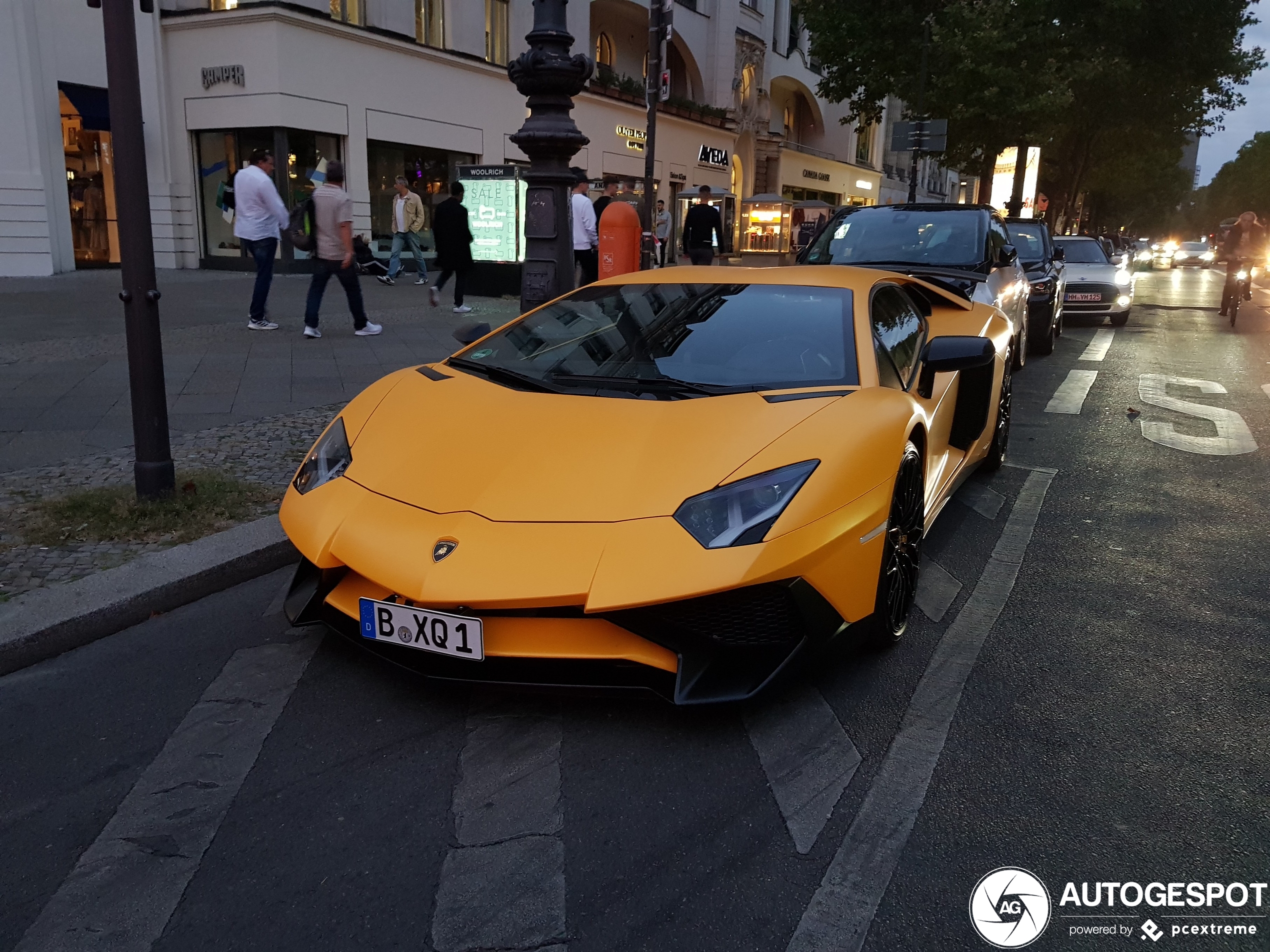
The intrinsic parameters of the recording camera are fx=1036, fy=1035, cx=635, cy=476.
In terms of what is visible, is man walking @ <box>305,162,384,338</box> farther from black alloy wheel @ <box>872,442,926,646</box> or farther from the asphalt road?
black alloy wheel @ <box>872,442,926,646</box>

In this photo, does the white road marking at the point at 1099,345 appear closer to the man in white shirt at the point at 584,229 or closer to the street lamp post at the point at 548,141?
the man in white shirt at the point at 584,229

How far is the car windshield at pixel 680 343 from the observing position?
12.0 feet

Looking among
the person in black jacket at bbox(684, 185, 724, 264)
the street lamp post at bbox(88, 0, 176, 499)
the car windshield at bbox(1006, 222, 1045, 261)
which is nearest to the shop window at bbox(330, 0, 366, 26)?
the person in black jacket at bbox(684, 185, 724, 264)

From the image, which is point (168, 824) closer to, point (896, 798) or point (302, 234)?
point (896, 798)

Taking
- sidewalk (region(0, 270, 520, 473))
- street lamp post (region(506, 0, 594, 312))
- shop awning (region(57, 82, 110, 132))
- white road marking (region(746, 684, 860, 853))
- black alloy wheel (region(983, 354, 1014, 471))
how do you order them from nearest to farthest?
white road marking (region(746, 684, 860, 853)) < black alloy wheel (region(983, 354, 1014, 471)) < sidewalk (region(0, 270, 520, 473)) < street lamp post (region(506, 0, 594, 312)) < shop awning (region(57, 82, 110, 132))

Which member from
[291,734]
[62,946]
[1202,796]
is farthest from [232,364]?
[1202,796]

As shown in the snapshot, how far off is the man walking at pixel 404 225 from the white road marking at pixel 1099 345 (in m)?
11.3

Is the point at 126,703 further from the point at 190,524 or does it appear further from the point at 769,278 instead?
the point at 769,278

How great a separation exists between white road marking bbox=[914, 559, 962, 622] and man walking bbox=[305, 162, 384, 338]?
771cm

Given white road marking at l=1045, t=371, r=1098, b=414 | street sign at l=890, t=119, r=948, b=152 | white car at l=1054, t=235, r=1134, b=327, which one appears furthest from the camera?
street sign at l=890, t=119, r=948, b=152

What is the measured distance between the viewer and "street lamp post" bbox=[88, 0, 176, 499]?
14.4 feet

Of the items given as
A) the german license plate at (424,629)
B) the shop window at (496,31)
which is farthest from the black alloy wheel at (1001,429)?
the shop window at (496,31)

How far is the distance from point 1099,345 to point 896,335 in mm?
11146

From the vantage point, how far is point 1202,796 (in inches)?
105
